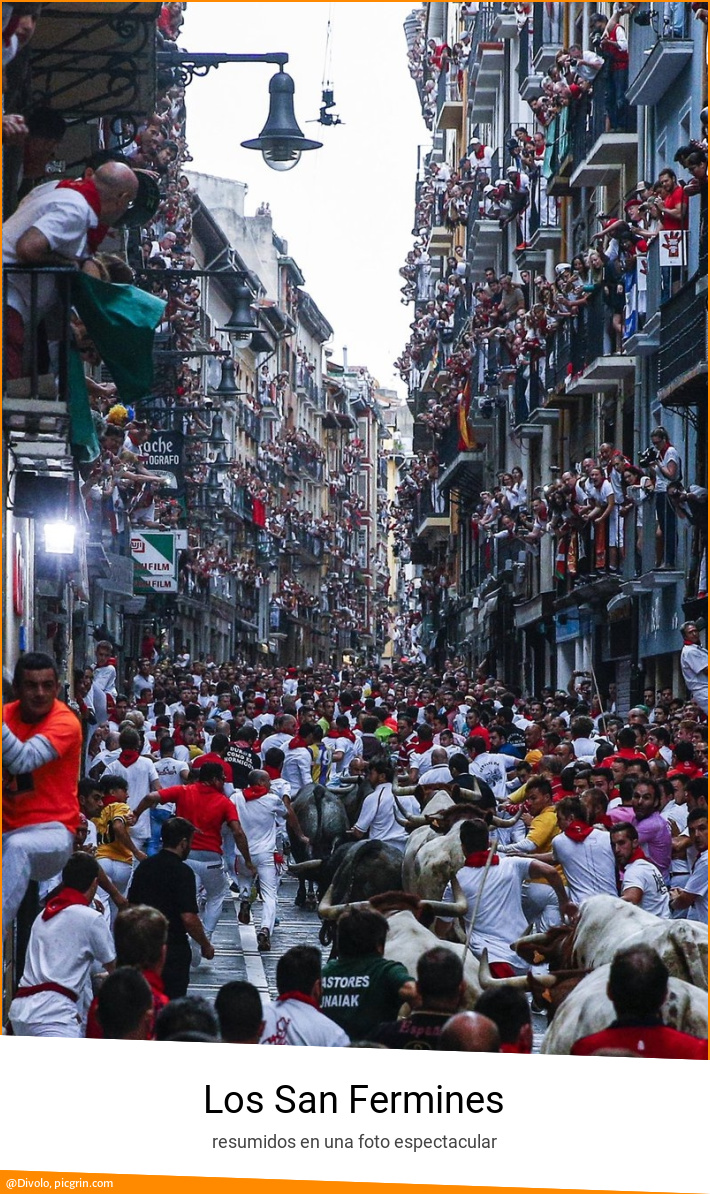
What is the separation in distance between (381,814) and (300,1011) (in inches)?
355

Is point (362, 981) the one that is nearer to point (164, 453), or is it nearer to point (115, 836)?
point (115, 836)

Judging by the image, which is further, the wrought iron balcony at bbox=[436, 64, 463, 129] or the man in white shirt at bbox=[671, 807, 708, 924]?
the wrought iron balcony at bbox=[436, 64, 463, 129]

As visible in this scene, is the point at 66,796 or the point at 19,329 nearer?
the point at 66,796

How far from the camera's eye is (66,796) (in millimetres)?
9227

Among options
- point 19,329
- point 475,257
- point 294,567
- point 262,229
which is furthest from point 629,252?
point 294,567

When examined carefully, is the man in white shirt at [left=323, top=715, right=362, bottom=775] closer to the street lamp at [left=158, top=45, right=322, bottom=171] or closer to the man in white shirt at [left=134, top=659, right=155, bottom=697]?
the street lamp at [left=158, top=45, right=322, bottom=171]

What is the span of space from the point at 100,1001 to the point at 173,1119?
516 millimetres

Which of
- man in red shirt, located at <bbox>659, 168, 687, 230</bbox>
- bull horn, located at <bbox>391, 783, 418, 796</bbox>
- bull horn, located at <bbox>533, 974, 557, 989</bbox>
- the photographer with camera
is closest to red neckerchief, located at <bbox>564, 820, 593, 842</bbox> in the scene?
bull horn, located at <bbox>391, 783, 418, 796</bbox>

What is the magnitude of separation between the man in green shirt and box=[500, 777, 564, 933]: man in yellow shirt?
13.8 ft

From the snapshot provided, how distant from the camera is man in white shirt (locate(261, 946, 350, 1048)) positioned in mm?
7961

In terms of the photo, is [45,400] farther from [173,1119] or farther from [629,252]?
[629,252]

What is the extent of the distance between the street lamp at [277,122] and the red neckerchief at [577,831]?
5.21 meters

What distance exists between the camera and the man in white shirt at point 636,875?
480 inches
